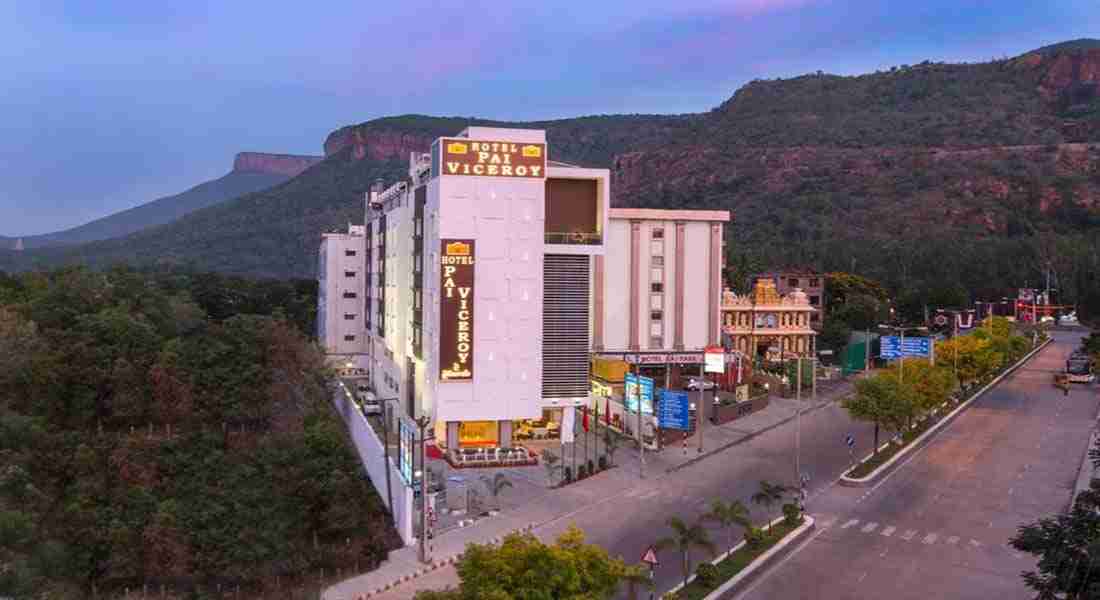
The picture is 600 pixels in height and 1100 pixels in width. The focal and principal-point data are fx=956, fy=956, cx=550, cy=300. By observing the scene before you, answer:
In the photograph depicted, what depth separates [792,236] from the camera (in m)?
168

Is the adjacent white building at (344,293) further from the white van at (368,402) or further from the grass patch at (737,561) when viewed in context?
the grass patch at (737,561)

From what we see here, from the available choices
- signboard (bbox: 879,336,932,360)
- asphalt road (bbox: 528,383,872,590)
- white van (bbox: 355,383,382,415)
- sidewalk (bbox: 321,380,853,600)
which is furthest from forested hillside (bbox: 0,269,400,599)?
signboard (bbox: 879,336,932,360)

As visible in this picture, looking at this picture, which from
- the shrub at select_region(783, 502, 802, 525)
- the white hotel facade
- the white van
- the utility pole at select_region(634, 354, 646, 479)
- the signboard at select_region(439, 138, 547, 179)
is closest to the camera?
the shrub at select_region(783, 502, 802, 525)

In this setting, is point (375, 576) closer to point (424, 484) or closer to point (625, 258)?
point (424, 484)

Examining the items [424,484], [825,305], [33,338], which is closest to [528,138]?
[424,484]

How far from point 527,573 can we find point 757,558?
15.4 m

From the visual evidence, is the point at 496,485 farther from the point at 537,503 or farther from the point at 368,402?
the point at 368,402

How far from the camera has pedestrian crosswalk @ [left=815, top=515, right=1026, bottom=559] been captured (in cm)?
3812

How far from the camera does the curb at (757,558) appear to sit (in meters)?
32.8

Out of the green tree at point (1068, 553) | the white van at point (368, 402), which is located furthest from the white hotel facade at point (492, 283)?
the green tree at point (1068, 553)

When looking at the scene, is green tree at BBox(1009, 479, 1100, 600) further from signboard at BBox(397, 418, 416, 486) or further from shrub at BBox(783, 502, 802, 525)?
signboard at BBox(397, 418, 416, 486)

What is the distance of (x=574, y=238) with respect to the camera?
2290 inches

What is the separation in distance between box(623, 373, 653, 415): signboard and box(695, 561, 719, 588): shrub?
865 inches

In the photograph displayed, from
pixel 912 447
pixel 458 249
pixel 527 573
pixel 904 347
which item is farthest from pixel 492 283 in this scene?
pixel 527 573
